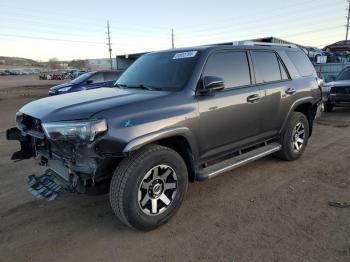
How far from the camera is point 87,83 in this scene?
561 inches

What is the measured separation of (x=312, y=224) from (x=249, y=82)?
79.9 inches

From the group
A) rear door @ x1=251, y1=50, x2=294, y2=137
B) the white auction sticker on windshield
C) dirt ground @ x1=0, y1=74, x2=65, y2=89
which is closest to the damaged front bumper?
the white auction sticker on windshield

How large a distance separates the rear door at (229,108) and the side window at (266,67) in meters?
0.20

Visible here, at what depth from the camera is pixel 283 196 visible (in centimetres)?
420

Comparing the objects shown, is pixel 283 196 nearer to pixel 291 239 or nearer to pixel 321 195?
pixel 321 195

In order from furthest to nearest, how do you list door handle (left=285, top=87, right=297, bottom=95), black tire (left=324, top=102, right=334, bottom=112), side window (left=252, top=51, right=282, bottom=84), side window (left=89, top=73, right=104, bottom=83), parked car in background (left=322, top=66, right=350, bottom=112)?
side window (left=89, top=73, right=104, bottom=83), black tire (left=324, top=102, right=334, bottom=112), parked car in background (left=322, top=66, right=350, bottom=112), door handle (left=285, top=87, right=297, bottom=95), side window (left=252, top=51, right=282, bottom=84)

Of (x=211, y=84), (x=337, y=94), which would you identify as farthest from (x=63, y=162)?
(x=337, y=94)

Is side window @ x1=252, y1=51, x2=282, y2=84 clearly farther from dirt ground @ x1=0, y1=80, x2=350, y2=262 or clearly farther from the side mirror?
dirt ground @ x1=0, y1=80, x2=350, y2=262

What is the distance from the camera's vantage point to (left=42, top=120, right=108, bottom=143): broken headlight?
3021mm

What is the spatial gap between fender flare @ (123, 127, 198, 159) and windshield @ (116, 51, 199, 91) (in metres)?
0.55

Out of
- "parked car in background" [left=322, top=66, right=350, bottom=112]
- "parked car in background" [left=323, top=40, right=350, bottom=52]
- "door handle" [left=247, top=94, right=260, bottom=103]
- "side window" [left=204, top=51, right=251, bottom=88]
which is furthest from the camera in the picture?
"parked car in background" [left=323, top=40, right=350, bottom=52]

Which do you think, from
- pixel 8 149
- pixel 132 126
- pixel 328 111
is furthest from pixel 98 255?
pixel 328 111

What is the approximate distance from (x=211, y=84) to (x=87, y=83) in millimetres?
11440

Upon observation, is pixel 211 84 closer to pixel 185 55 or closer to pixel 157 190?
pixel 185 55
